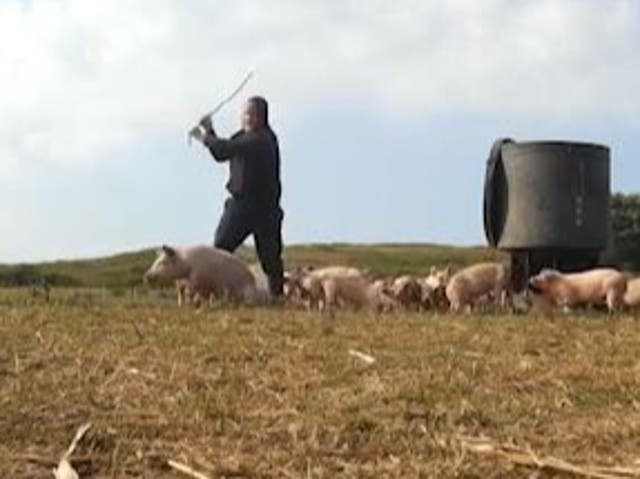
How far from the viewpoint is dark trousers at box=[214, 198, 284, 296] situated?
1457 cm

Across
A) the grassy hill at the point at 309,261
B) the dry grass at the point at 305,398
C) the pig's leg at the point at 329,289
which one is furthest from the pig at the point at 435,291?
the grassy hill at the point at 309,261

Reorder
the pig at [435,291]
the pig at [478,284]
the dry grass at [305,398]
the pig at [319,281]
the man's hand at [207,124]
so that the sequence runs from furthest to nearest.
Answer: the pig at [478,284]
the pig at [435,291]
the pig at [319,281]
the man's hand at [207,124]
the dry grass at [305,398]

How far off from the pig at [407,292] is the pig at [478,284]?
377mm

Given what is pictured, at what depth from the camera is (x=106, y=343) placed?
25.7 ft

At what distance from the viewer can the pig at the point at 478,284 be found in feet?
56.7

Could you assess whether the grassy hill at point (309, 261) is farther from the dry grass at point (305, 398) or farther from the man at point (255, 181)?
the dry grass at point (305, 398)

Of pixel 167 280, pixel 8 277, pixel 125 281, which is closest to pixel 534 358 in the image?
pixel 167 280

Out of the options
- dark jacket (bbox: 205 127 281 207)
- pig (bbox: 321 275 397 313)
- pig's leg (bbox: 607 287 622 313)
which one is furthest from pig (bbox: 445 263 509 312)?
dark jacket (bbox: 205 127 281 207)

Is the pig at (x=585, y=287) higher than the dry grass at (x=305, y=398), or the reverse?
the pig at (x=585, y=287)

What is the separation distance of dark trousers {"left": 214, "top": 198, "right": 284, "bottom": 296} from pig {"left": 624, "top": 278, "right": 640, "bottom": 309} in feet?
12.4

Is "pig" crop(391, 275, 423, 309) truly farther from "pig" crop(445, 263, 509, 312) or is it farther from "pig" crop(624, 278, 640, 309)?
"pig" crop(624, 278, 640, 309)

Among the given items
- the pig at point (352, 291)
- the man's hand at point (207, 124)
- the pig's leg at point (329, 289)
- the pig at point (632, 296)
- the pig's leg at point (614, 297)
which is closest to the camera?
the man's hand at point (207, 124)

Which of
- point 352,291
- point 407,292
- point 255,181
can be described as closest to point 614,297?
point 407,292

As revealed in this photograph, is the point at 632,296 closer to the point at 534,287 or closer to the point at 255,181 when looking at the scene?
the point at 534,287
